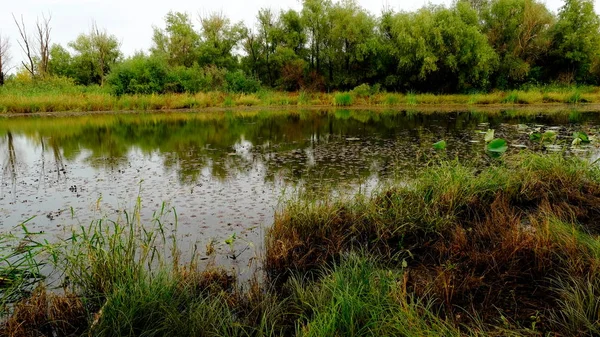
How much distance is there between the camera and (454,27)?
1199 inches

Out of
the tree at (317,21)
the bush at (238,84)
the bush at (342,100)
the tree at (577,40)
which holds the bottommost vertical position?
the bush at (342,100)

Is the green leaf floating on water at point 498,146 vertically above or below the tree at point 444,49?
below

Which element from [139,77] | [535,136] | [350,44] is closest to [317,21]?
[350,44]

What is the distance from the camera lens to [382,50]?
34375 millimetres

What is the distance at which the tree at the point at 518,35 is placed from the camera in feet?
109

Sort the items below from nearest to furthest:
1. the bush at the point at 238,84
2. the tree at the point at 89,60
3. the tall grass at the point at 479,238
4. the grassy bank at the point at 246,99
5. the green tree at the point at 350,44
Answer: the tall grass at the point at 479,238 → the grassy bank at the point at 246,99 → the bush at the point at 238,84 → the green tree at the point at 350,44 → the tree at the point at 89,60

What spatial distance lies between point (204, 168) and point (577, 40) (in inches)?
1459

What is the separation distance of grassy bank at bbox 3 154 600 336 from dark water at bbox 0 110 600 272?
0.67m

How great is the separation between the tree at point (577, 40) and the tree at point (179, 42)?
3426 cm

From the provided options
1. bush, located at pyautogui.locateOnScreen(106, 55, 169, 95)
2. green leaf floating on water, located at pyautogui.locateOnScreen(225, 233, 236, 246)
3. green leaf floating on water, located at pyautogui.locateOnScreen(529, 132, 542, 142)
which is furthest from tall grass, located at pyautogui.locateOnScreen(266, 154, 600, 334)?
bush, located at pyautogui.locateOnScreen(106, 55, 169, 95)

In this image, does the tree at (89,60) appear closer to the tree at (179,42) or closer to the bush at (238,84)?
the tree at (179,42)

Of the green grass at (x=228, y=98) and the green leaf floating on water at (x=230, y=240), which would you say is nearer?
the green leaf floating on water at (x=230, y=240)

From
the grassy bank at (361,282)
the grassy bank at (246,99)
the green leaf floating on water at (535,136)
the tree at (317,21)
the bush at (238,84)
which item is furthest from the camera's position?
the tree at (317,21)

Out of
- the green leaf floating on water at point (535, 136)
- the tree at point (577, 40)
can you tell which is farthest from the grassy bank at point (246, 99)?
the green leaf floating on water at point (535, 136)
